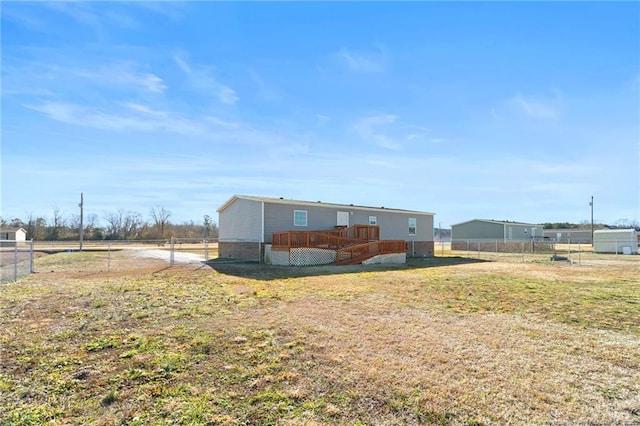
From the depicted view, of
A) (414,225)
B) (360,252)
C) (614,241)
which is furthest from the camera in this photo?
(614,241)

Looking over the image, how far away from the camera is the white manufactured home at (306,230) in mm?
16531

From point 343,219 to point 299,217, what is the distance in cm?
313

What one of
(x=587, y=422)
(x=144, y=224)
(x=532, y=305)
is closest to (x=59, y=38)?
(x=587, y=422)

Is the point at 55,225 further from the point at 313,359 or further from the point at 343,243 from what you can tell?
the point at 313,359

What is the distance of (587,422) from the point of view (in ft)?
9.44

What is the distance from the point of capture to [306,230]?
18562mm

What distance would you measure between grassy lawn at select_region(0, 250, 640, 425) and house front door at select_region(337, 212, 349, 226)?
12.2m

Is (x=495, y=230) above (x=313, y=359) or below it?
above

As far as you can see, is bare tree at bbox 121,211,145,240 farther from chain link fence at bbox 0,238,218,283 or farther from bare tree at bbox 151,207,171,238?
chain link fence at bbox 0,238,218,283

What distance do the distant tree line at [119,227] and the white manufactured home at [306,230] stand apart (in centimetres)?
3429

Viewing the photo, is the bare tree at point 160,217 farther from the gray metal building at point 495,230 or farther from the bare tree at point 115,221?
the gray metal building at point 495,230

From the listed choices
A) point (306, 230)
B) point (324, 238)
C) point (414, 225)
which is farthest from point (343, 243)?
point (414, 225)

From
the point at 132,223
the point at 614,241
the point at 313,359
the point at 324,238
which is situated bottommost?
the point at 313,359

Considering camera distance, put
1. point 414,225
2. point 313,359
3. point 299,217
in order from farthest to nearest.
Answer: point 414,225
point 299,217
point 313,359
